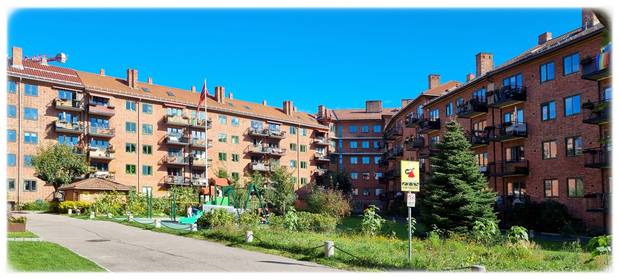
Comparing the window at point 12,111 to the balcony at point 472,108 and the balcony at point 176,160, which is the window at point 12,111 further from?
the balcony at point 472,108

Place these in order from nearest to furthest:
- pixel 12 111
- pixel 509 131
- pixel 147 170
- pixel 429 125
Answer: pixel 509 131
pixel 429 125
pixel 12 111
pixel 147 170

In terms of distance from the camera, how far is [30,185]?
61844mm

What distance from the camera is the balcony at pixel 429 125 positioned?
59.0 m

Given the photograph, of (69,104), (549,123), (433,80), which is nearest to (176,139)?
(69,104)

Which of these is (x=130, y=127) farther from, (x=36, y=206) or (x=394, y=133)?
(x=394, y=133)

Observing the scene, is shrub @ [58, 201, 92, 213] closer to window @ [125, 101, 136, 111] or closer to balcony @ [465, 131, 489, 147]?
window @ [125, 101, 136, 111]

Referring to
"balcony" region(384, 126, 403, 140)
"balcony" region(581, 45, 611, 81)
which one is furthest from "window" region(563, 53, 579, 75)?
"balcony" region(384, 126, 403, 140)

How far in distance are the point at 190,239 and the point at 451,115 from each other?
117 ft

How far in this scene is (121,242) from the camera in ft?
76.6

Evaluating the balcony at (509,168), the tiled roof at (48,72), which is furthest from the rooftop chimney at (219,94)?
the balcony at (509,168)

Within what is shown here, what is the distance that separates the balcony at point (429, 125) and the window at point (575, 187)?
21429 mm

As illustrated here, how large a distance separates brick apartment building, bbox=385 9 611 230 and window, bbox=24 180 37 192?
4120cm

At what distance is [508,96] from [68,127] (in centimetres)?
4580
